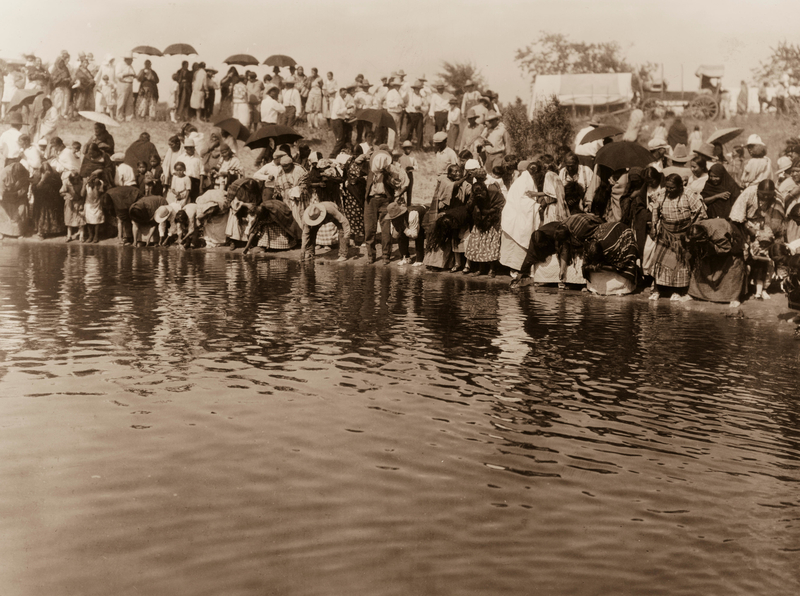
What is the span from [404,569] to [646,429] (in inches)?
122

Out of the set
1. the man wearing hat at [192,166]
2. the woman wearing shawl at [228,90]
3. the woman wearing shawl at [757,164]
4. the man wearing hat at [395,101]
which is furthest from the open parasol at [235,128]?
the woman wearing shawl at [757,164]

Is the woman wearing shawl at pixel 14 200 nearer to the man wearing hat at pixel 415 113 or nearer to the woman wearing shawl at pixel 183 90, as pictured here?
the woman wearing shawl at pixel 183 90

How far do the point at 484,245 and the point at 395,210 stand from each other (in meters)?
1.93

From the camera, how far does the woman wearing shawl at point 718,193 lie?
14.4m

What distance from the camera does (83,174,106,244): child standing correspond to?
22.4 m

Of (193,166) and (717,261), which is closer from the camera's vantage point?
(717,261)

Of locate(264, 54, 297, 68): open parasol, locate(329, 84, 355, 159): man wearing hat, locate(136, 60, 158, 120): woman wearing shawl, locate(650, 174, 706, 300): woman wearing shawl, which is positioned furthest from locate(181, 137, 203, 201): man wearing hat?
locate(650, 174, 706, 300): woman wearing shawl

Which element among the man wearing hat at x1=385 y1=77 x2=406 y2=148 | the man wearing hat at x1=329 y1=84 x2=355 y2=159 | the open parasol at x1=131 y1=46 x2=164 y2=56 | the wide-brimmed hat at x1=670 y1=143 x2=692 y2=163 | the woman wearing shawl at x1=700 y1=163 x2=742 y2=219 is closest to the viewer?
the woman wearing shawl at x1=700 y1=163 x2=742 y2=219

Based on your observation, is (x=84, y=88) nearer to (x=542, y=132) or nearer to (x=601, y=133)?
(x=542, y=132)

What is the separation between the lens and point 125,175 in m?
22.7

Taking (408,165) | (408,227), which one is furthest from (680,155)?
(408,165)

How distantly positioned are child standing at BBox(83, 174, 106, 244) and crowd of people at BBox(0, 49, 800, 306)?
31 millimetres

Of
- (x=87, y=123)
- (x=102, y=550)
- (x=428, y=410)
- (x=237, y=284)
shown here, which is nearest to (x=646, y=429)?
(x=428, y=410)

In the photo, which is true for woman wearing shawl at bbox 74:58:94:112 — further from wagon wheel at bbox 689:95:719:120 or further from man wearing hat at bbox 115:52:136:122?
wagon wheel at bbox 689:95:719:120
